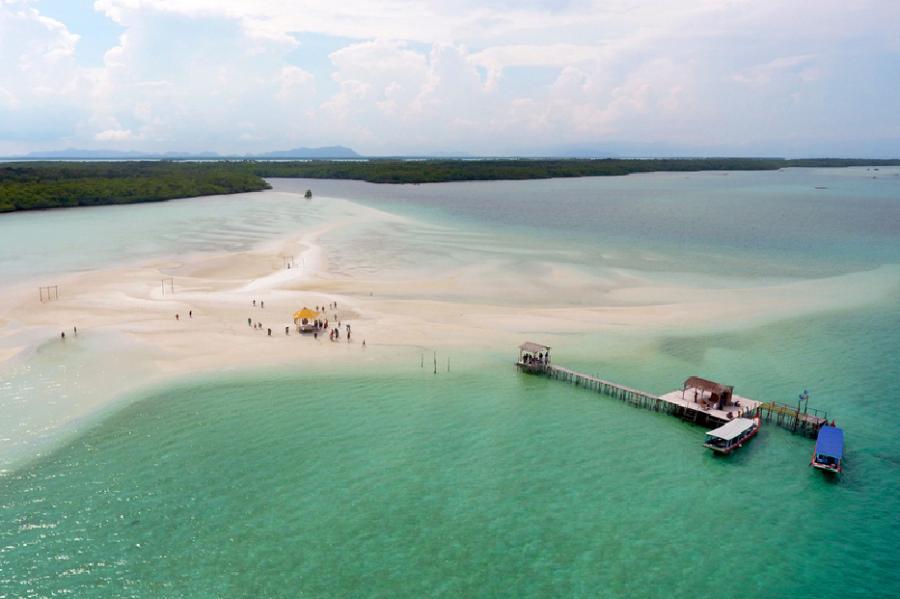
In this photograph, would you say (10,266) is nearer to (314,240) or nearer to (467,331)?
(314,240)

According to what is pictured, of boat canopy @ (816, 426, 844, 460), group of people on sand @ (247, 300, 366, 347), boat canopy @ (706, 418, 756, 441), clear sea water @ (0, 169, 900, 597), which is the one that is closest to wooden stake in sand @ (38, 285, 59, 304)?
group of people on sand @ (247, 300, 366, 347)

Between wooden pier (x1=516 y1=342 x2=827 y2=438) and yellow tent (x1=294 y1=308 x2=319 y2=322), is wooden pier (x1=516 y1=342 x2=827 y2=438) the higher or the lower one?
the lower one

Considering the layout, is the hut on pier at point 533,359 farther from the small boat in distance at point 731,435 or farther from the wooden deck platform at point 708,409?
the small boat in distance at point 731,435

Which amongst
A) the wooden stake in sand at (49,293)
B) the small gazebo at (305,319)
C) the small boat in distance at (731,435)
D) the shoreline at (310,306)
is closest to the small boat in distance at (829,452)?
the small boat in distance at (731,435)

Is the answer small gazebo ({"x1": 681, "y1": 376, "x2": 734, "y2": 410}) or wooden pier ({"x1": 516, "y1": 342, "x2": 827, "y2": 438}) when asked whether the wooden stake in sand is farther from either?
small gazebo ({"x1": 681, "y1": 376, "x2": 734, "y2": 410})

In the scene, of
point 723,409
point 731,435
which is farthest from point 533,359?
point 731,435

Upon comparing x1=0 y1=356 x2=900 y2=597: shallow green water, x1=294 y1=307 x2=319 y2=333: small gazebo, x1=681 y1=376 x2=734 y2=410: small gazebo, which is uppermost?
x1=294 y1=307 x2=319 y2=333: small gazebo
